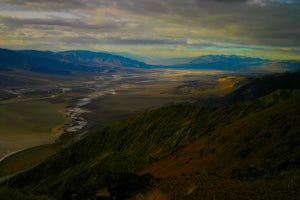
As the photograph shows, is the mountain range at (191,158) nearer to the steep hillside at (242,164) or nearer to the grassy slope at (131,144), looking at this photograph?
the steep hillside at (242,164)

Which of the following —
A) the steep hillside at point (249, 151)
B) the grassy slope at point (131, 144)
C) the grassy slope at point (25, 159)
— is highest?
the steep hillside at point (249, 151)

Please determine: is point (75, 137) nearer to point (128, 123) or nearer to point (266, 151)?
point (128, 123)

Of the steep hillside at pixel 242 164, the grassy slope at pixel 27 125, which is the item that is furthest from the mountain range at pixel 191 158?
the grassy slope at pixel 27 125

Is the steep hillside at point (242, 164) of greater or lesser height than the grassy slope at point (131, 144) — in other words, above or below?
above

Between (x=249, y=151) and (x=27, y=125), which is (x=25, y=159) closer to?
(x=27, y=125)

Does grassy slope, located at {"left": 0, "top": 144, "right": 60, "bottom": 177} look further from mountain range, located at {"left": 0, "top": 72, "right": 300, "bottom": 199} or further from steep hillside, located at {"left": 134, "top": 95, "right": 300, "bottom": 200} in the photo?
steep hillside, located at {"left": 134, "top": 95, "right": 300, "bottom": 200}

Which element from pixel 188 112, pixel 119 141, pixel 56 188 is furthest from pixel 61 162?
pixel 188 112

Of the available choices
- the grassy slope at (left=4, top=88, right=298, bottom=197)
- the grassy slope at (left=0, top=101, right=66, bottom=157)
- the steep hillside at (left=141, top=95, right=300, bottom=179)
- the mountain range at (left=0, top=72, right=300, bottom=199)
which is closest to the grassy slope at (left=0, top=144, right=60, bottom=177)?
the grassy slope at (left=0, top=101, right=66, bottom=157)
